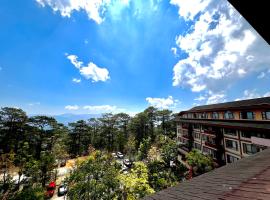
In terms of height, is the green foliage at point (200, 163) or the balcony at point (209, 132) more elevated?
the balcony at point (209, 132)

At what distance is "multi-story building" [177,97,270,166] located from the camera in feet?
58.0

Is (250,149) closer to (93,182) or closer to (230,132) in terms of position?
(230,132)

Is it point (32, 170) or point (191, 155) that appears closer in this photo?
point (32, 170)

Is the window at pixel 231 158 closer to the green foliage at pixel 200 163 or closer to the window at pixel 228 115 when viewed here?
the green foliage at pixel 200 163

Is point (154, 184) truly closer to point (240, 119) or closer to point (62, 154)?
point (240, 119)

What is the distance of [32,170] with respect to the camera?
22312 millimetres

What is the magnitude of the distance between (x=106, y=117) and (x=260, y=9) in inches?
2139

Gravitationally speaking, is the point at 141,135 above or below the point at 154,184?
above

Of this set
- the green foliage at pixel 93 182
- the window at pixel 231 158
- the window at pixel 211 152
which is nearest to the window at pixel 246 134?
the window at pixel 231 158

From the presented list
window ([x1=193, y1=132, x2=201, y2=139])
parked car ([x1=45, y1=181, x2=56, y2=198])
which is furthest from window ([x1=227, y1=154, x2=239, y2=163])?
parked car ([x1=45, y1=181, x2=56, y2=198])

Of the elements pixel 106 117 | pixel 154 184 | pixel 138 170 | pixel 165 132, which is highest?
pixel 106 117

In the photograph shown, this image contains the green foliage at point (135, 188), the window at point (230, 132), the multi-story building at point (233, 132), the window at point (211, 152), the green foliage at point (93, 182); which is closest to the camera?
the green foliage at point (135, 188)

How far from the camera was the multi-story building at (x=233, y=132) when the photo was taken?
17.7 metres

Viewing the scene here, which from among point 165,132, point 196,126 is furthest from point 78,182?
point 165,132
